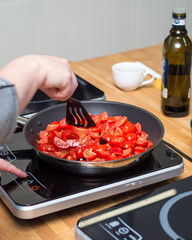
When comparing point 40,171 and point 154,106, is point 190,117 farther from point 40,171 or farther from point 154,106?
point 40,171

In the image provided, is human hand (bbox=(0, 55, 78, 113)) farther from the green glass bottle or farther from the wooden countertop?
the green glass bottle

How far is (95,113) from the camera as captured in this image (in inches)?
51.4

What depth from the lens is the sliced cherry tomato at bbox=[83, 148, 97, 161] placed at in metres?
1.07

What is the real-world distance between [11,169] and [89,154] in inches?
7.5

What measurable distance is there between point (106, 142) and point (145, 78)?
636 mm

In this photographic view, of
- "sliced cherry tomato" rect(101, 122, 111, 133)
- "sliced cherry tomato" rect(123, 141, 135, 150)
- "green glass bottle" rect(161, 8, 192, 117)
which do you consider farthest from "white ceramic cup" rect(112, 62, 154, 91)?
"sliced cherry tomato" rect(123, 141, 135, 150)

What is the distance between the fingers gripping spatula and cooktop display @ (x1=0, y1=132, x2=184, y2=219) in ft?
0.46

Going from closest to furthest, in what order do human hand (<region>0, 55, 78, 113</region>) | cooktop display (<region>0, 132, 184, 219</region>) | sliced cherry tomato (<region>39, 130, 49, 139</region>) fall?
human hand (<region>0, 55, 78, 113</region>) < cooktop display (<region>0, 132, 184, 219</region>) < sliced cherry tomato (<region>39, 130, 49, 139</region>)

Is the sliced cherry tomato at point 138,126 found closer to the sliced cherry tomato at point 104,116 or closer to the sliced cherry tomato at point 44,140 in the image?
the sliced cherry tomato at point 104,116

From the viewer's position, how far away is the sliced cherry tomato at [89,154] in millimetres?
1071

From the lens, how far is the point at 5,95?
723 millimetres

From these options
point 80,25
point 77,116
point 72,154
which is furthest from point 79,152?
point 80,25

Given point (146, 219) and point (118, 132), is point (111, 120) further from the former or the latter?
point (146, 219)

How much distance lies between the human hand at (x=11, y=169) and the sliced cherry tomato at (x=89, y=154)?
152 mm
